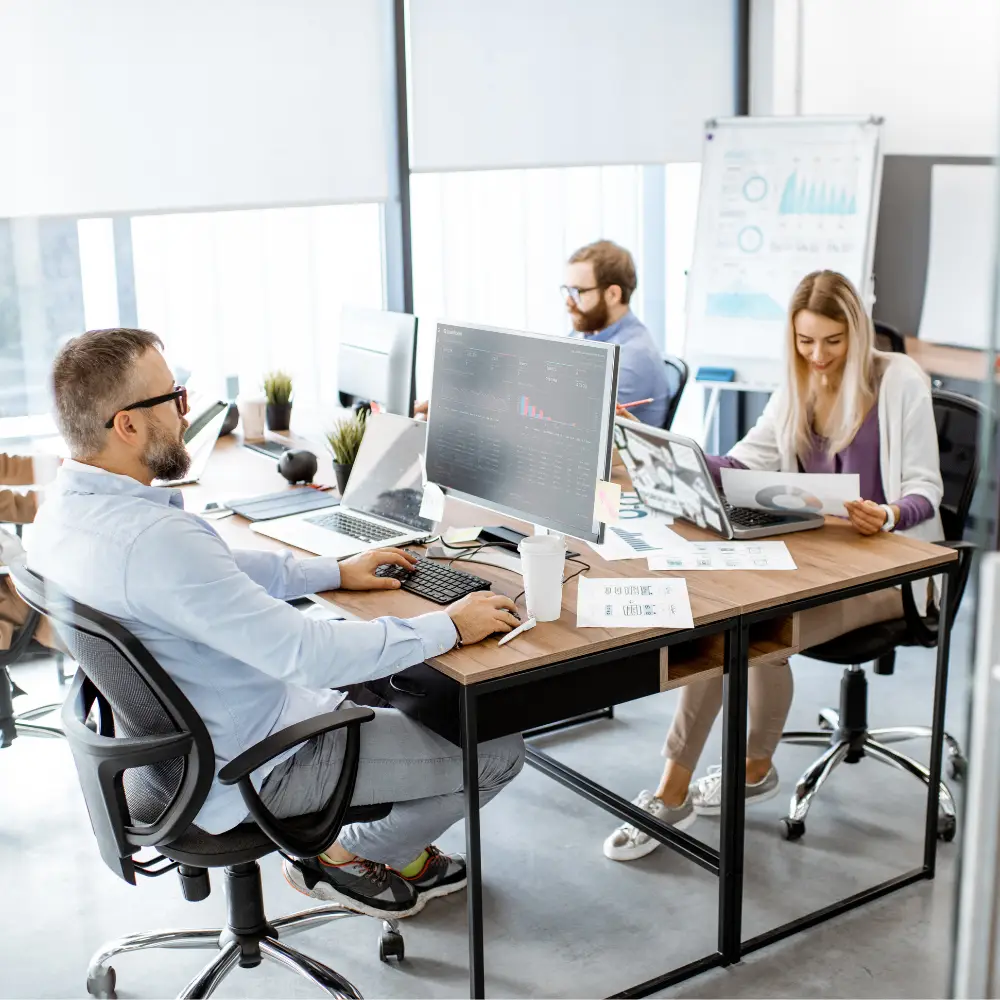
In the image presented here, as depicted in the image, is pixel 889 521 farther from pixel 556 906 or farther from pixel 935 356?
pixel 935 356

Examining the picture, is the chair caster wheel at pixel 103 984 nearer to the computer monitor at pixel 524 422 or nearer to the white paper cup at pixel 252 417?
the computer monitor at pixel 524 422

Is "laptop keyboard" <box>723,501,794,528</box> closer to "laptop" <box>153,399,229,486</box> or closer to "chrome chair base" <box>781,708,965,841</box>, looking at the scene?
"chrome chair base" <box>781,708,965,841</box>

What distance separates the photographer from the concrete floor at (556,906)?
2.29 meters

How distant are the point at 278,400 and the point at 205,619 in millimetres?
2120

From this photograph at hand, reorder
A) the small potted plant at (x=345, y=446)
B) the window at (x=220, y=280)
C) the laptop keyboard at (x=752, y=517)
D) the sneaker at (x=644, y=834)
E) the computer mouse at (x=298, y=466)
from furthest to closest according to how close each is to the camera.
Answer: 1. the window at (x=220, y=280)
2. the computer mouse at (x=298, y=466)
3. the small potted plant at (x=345, y=446)
4. the sneaker at (x=644, y=834)
5. the laptop keyboard at (x=752, y=517)

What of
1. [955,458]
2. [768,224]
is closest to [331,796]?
[955,458]

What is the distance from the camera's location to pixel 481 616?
2.05 meters

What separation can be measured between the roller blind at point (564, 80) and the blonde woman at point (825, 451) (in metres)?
2.02

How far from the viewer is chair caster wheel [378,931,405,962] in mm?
2342

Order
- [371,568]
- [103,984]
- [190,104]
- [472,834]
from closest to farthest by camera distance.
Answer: [472,834] → [103,984] → [371,568] → [190,104]

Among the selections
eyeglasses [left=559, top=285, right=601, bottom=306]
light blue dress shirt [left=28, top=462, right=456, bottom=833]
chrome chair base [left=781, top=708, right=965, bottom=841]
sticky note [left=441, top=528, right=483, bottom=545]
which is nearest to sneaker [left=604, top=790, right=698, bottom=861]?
chrome chair base [left=781, top=708, right=965, bottom=841]

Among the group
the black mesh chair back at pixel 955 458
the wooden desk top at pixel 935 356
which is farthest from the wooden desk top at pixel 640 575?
the wooden desk top at pixel 935 356

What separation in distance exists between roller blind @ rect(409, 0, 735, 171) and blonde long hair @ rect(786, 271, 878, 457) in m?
2.00

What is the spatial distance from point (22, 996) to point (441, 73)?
10.8 ft
